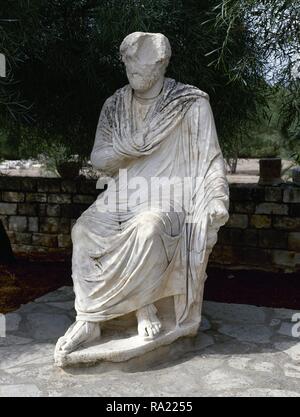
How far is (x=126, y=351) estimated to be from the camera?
3023mm

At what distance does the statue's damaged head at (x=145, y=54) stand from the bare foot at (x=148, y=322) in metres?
1.45

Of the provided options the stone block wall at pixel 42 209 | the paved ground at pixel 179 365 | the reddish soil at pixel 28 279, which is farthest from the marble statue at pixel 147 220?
the stone block wall at pixel 42 209

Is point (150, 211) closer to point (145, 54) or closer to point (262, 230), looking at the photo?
point (145, 54)

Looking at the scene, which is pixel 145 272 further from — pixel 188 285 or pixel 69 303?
pixel 69 303

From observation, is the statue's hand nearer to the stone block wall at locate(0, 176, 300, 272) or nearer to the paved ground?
the paved ground

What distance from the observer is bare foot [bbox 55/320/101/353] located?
9.95ft

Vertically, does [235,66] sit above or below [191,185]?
above

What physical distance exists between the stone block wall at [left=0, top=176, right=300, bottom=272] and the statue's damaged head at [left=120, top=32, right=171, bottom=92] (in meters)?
2.32

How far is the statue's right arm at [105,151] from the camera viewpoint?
11.6 ft

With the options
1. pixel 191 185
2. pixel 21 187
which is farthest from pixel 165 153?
pixel 21 187

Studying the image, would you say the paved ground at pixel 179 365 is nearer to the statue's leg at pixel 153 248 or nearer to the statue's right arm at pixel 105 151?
the statue's leg at pixel 153 248

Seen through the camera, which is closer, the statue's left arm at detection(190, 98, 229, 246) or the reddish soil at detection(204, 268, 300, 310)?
the statue's left arm at detection(190, 98, 229, 246)

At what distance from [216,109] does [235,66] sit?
0.81m

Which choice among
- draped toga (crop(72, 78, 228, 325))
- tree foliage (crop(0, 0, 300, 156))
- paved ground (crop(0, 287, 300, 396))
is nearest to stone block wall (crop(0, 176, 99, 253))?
tree foliage (crop(0, 0, 300, 156))
